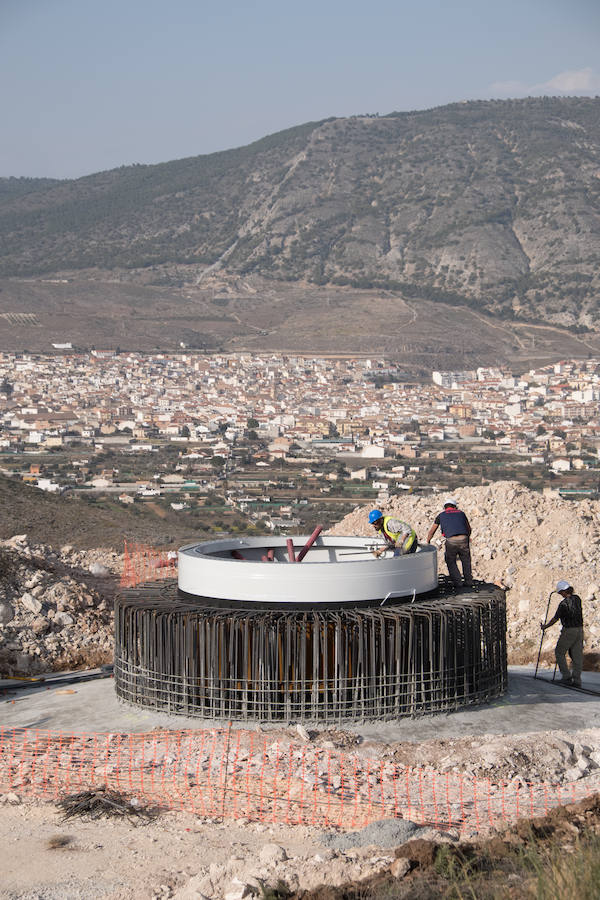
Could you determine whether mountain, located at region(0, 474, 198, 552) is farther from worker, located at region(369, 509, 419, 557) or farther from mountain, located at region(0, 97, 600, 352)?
mountain, located at region(0, 97, 600, 352)

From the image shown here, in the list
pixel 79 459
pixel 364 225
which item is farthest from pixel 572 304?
pixel 79 459

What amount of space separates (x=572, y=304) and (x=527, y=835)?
13034cm

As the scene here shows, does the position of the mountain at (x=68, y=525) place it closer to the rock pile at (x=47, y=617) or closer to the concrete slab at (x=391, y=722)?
the rock pile at (x=47, y=617)

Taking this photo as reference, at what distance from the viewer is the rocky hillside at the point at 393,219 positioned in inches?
5782

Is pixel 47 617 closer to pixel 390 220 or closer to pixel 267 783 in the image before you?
pixel 267 783

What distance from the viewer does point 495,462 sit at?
66.1 meters

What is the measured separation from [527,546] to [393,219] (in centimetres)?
15286

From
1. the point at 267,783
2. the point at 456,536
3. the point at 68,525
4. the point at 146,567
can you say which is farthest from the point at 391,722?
the point at 68,525

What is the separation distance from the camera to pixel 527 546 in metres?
21.2

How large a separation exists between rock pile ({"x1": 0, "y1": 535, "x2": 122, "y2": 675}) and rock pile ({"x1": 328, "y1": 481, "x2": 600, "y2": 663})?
6264 millimetres

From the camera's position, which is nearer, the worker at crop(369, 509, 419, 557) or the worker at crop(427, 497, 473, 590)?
the worker at crop(369, 509, 419, 557)

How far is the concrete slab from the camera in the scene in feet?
37.7

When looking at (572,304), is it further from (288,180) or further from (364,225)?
(288,180)

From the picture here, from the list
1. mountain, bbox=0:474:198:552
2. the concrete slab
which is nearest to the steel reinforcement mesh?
the concrete slab
